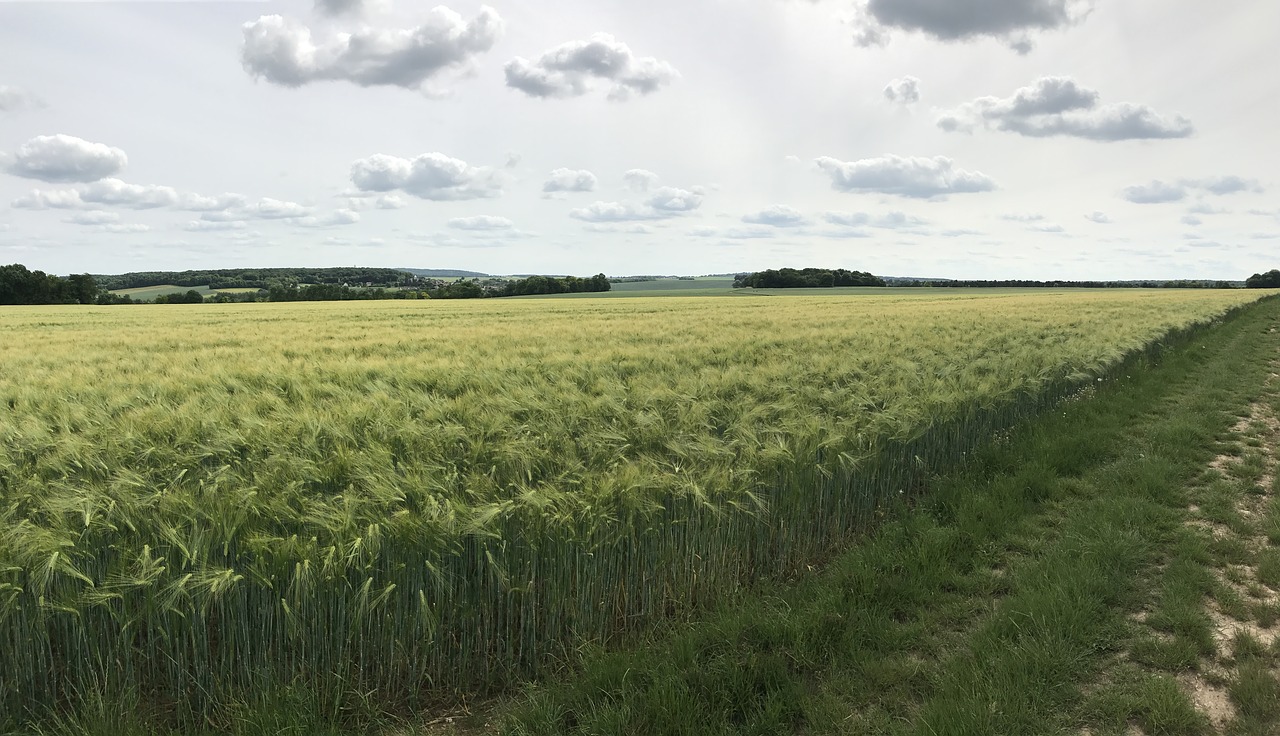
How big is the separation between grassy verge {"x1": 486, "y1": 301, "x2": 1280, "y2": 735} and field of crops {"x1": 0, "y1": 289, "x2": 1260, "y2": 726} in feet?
1.33

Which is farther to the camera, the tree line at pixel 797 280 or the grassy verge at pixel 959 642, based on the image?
the tree line at pixel 797 280

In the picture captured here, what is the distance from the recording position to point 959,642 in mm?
3734

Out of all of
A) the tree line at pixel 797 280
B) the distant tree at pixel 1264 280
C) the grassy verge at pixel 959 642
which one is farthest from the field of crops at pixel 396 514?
the distant tree at pixel 1264 280

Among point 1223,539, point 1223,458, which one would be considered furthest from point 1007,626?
point 1223,458

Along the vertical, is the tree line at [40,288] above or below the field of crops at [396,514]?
above

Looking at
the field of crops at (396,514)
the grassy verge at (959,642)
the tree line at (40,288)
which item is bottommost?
the grassy verge at (959,642)

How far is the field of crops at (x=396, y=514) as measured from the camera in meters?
2.85

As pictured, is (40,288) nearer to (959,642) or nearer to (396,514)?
(396,514)

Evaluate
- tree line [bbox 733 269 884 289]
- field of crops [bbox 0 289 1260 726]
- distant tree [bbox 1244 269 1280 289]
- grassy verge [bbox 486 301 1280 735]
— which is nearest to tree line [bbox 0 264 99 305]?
tree line [bbox 733 269 884 289]

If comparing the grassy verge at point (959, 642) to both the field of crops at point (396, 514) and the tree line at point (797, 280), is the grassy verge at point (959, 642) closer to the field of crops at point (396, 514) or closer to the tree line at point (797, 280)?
the field of crops at point (396, 514)

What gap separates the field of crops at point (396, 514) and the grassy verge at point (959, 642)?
406 millimetres

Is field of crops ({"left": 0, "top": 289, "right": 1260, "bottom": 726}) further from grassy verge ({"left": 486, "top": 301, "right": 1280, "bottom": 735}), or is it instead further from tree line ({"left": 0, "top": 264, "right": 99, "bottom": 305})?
tree line ({"left": 0, "top": 264, "right": 99, "bottom": 305})

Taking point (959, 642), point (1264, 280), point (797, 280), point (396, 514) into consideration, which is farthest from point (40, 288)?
point (1264, 280)

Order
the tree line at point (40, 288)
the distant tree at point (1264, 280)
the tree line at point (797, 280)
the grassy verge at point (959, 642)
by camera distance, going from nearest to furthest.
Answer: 1. the grassy verge at point (959, 642)
2. the tree line at point (40, 288)
3. the tree line at point (797, 280)
4. the distant tree at point (1264, 280)
